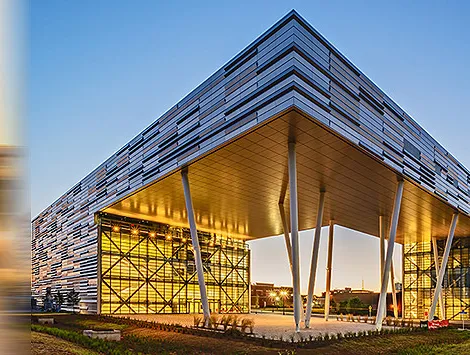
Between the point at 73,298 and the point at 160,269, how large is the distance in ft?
28.2

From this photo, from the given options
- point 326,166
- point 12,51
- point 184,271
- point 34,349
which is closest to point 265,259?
point 184,271

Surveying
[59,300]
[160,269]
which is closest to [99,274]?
[160,269]

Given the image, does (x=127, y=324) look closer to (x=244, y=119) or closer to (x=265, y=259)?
(x=244, y=119)

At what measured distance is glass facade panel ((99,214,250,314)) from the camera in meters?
Result: 42.3

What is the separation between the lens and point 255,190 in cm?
3234

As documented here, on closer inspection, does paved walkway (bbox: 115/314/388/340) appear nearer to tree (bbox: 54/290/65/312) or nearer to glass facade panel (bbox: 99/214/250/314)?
glass facade panel (bbox: 99/214/250/314)

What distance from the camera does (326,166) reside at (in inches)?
1056

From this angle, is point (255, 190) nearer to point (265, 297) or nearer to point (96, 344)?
point (96, 344)

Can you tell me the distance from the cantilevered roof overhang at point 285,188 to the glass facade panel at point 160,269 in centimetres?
214

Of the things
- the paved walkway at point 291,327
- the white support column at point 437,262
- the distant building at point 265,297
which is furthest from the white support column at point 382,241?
the distant building at point 265,297

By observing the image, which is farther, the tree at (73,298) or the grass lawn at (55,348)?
the tree at (73,298)

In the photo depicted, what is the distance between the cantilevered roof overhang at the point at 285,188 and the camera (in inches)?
912

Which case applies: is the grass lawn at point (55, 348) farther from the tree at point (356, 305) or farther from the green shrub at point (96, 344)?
the tree at point (356, 305)

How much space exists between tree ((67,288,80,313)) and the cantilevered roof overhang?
910 centimetres
